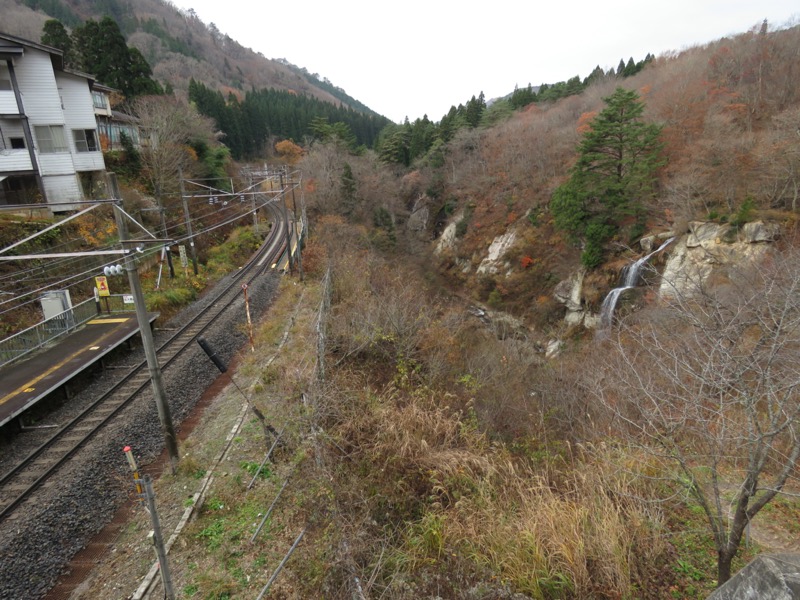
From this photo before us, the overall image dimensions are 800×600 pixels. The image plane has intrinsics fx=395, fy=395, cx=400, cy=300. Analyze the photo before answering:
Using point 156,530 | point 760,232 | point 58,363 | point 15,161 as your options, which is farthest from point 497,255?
point 156,530

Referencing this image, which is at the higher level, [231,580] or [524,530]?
[524,530]

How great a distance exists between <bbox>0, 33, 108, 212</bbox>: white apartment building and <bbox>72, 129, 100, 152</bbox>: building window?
48 mm

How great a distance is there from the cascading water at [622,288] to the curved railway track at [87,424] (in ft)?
67.8

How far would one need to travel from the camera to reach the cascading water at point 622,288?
2259 centimetres

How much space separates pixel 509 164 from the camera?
40.7 metres

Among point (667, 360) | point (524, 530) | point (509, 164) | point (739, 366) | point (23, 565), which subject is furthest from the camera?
point (509, 164)

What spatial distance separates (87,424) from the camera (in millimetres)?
10086

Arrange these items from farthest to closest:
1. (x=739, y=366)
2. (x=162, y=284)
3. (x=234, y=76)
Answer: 1. (x=234, y=76)
2. (x=162, y=284)
3. (x=739, y=366)

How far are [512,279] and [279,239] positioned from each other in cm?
2012

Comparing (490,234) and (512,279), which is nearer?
(512,279)

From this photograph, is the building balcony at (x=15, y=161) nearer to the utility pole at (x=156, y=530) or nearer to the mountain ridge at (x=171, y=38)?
the utility pole at (x=156, y=530)

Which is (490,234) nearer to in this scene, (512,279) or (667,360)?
(512,279)

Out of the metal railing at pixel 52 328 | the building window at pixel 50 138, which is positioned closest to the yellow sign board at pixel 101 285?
the metal railing at pixel 52 328

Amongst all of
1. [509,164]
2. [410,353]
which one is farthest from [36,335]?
[509,164]
